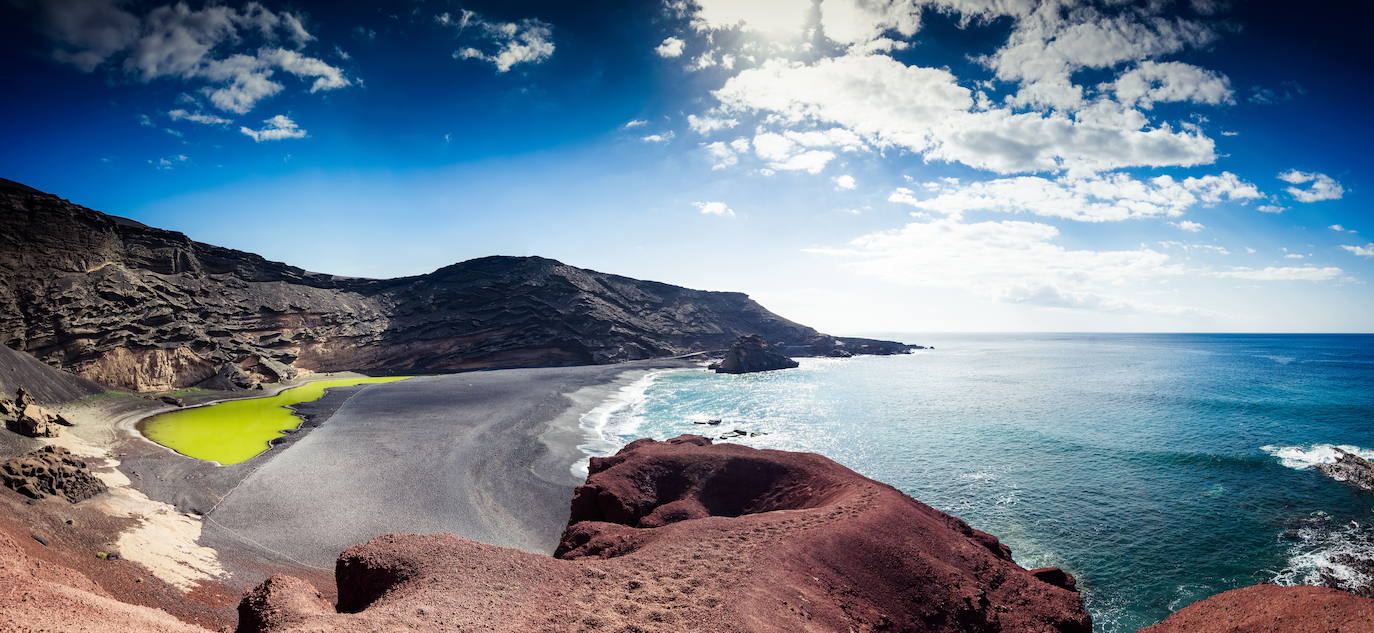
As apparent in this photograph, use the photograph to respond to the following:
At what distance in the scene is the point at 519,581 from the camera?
9789 mm

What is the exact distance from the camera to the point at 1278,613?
10094 mm

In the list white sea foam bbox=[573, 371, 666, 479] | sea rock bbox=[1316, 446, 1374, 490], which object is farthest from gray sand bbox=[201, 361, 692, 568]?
sea rock bbox=[1316, 446, 1374, 490]

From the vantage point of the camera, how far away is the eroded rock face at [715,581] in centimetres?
866

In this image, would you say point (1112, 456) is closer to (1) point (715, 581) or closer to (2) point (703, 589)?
(1) point (715, 581)

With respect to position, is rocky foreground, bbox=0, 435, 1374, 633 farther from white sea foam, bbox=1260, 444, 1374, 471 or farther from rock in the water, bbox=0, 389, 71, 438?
white sea foam, bbox=1260, 444, 1374, 471

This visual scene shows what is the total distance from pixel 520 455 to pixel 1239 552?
30.5m

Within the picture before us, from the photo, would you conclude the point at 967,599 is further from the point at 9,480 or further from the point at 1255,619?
the point at 9,480

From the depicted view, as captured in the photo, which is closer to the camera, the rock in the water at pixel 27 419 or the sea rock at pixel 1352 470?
the rock in the water at pixel 27 419

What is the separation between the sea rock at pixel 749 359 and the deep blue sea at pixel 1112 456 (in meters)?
11.8

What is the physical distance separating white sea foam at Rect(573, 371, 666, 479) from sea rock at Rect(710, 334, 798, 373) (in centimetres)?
2159

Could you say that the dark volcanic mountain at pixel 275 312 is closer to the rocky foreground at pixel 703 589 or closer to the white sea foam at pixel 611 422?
the white sea foam at pixel 611 422

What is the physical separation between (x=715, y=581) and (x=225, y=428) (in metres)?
34.7

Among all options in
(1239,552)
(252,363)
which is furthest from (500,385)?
(1239,552)

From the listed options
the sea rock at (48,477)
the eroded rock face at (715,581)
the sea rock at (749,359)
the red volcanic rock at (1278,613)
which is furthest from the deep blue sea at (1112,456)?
the sea rock at (48,477)
